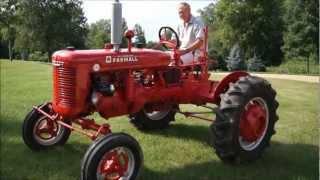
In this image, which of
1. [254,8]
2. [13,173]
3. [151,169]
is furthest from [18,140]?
[254,8]

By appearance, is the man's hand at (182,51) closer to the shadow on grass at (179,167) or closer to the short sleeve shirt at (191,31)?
the short sleeve shirt at (191,31)

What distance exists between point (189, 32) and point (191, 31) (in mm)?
36

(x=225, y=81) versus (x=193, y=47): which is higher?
(x=193, y=47)

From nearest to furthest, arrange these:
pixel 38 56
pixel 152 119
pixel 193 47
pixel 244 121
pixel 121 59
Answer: pixel 121 59 < pixel 244 121 < pixel 193 47 < pixel 152 119 < pixel 38 56

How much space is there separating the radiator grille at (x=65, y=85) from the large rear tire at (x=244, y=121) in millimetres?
1787

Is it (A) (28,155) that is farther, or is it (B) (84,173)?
(A) (28,155)

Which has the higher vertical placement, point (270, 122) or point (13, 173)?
point (270, 122)

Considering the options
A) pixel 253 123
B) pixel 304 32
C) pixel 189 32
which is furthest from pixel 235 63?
pixel 253 123

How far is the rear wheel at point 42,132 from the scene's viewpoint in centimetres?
685

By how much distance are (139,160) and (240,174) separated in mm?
1323

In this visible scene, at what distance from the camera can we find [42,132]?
702 centimetres

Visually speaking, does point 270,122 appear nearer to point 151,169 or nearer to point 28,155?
point 151,169

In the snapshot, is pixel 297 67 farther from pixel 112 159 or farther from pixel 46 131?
pixel 112 159

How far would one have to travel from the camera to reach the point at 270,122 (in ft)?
23.5
